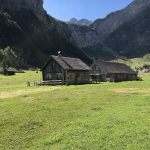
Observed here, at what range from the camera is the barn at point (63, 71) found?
279 ft

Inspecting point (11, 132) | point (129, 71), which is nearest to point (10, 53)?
point (129, 71)

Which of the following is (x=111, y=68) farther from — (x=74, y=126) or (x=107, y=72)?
(x=74, y=126)

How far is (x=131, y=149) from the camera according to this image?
20484 millimetres

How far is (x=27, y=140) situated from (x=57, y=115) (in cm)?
789

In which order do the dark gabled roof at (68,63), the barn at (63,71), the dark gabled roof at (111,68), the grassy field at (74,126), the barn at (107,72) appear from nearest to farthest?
1. the grassy field at (74,126)
2. the barn at (63,71)
3. the dark gabled roof at (68,63)
4. the barn at (107,72)
5. the dark gabled roof at (111,68)

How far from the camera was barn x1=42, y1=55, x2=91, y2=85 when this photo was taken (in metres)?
85.2

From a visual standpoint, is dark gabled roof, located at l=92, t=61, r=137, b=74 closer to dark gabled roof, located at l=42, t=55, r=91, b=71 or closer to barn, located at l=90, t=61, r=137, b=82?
barn, located at l=90, t=61, r=137, b=82

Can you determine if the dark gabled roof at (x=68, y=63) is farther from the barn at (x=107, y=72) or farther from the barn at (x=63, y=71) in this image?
the barn at (x=107, y=72)

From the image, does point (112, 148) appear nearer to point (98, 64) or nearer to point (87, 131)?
point (87, 131)

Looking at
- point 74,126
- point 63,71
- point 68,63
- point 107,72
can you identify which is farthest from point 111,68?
point 74,126

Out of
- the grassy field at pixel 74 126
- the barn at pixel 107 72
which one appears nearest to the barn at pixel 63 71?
the barn at pixel 107 72

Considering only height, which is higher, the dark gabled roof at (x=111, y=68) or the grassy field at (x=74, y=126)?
the dark gabled roof at (x=111, y=68)

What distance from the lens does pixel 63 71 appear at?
8519 cm

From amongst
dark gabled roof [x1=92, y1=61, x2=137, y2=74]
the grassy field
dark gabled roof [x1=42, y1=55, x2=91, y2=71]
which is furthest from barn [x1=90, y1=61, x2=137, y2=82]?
the grassy field
